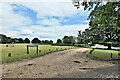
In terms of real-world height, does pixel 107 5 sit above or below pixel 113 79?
above

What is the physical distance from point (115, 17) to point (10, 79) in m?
11.2

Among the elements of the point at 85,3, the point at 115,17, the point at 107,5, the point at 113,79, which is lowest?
the point at 113,79

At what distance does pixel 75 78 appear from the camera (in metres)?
3.79

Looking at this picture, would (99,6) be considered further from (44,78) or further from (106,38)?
(106,38)

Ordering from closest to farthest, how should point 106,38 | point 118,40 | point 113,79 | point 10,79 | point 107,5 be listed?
point 10,79
point 113,79
point 107,5
point 118,40
point 106,38

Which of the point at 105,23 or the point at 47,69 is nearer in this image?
the point at 47,69

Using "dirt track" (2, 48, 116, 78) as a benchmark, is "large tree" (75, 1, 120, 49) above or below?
above

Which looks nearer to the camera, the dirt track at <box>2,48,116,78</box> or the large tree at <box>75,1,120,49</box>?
the dirt track at <box>2,48,116,78</box>

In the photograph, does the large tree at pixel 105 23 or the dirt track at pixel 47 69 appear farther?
the large tree at pixel 105 23

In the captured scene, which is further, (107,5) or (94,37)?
(94,37)

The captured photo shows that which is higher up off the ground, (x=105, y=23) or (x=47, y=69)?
(x=105, y=23)

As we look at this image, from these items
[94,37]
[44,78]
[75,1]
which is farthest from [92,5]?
[94,37]

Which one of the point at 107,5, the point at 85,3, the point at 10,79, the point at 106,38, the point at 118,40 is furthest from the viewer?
the point at 106,38

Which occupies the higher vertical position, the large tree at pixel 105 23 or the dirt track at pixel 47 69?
the large tree at pixel 105 23
